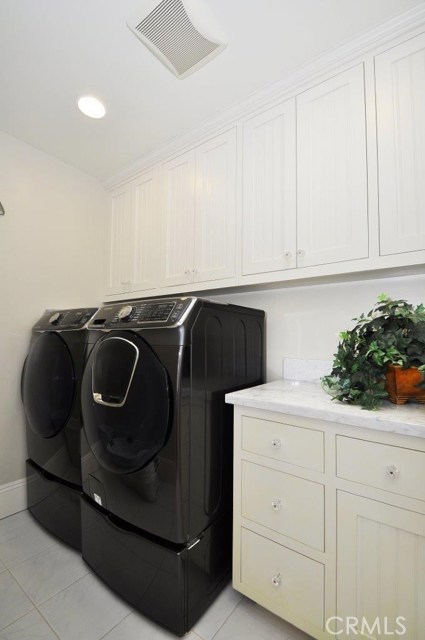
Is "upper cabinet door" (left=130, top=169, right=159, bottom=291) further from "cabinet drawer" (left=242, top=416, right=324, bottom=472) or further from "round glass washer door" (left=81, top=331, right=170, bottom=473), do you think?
"cabinet drawer" (left=242, top=416, right=324, bottom=472)

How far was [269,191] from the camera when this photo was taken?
4.90ft

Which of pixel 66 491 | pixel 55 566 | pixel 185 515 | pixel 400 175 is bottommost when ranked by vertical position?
pixel 55 566

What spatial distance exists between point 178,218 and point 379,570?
1.92 meters

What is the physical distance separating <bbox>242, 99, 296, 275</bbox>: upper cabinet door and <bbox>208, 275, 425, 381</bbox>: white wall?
34 centimetres

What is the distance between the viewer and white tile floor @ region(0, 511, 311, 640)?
1.08 meters

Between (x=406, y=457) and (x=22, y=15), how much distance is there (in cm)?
224

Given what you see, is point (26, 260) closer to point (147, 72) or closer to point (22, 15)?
point (22, 15)

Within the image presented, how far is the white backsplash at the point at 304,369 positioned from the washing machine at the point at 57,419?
1.11m

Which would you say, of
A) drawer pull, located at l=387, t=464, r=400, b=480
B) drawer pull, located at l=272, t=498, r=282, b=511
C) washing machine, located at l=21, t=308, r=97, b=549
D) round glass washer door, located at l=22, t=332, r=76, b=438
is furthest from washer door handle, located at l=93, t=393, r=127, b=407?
drawer pull, located at l=387, t=464, r=400, b=480

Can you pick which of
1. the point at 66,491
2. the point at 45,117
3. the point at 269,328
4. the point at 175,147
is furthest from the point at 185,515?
the point at 45,117

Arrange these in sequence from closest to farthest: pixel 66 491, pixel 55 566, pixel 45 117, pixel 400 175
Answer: pixel 400 175 < pixel 55 566 < pixel 66 491 < pixel 45 117

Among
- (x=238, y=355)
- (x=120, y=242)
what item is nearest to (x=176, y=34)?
(x=120, y=242)

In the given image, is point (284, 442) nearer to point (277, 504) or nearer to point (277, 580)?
point (277, 504)

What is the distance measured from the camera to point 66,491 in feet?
5.12
